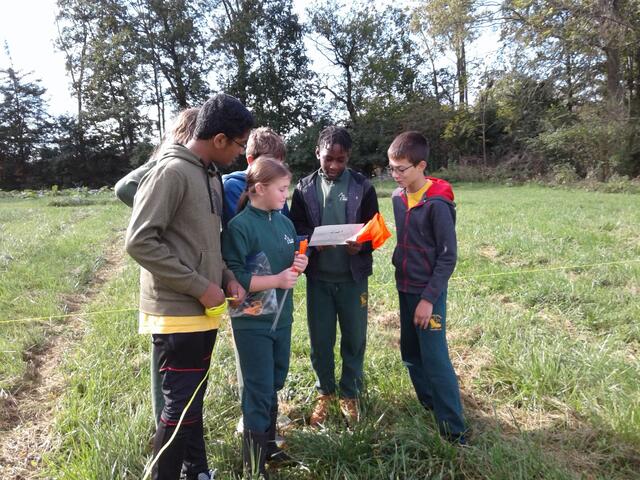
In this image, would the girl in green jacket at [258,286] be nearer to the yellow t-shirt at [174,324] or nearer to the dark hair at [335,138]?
the yellow t-shirt at [174,324]

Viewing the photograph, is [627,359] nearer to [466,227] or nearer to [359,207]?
[359,207]

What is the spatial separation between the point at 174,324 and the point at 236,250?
468 millimetres

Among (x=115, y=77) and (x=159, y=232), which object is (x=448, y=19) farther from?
(x=115, y=77)

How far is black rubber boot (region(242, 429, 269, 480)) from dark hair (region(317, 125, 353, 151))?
5.28ft

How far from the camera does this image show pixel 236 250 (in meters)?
2.12

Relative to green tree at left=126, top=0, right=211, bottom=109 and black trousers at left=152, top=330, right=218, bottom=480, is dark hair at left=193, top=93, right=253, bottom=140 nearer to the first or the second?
black trousers at left=152, top=330, right=218, bottom=480

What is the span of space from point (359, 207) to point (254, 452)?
1.45 metres

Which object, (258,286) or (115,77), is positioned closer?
(258,286)

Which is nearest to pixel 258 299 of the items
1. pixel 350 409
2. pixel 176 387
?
pixel 176 387

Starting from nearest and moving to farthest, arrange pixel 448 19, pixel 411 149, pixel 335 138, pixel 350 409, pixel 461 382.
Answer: pixel 411 149 < pixel 335 138 < pixel 350 409 < pixel 461 382 < pixel 448 19

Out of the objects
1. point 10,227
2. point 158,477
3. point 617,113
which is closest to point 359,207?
point 158,477

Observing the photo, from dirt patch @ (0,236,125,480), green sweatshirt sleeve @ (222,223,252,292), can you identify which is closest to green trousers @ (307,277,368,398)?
green sweatshirt sleeve @ (222,223,252,292)

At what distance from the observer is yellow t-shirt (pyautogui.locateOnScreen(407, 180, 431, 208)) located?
2.44 metres

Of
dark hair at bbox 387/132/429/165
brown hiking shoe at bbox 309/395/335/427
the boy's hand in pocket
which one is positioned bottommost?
brown hiking shoe at bbox 309/395/335/427
